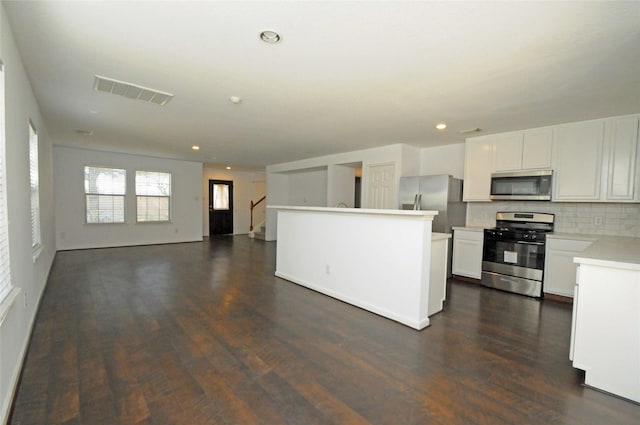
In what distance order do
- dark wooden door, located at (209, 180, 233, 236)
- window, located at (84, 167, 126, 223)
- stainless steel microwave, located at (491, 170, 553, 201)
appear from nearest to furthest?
stainless steel microwave, located at (491, 170, 553, 201)
window, located at (84, 167, 126, 223)
dark wooden door, located at (209, 180, 233, 236)

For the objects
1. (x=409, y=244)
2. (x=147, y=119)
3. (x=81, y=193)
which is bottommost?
(x=409, y=244)

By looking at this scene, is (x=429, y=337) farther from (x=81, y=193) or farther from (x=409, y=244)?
(x=81, y=193)

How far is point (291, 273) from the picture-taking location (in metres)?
4.62

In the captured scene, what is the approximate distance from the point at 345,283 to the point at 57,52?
357cm

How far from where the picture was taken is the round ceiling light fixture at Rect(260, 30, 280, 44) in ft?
6.76

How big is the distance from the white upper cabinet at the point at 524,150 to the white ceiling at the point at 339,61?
0.74 ft

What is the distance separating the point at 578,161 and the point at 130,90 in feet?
18.6

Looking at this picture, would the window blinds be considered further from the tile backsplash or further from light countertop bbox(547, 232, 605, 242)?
the tile backsplash

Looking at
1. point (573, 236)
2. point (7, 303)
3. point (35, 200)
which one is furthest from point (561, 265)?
point (35, 200)

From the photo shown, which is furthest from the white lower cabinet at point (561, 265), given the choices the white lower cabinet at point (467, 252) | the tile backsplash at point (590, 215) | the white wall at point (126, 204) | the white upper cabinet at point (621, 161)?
the white wall at point (126, 204)

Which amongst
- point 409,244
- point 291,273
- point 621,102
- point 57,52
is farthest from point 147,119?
point 621,102

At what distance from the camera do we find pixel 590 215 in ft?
13.8

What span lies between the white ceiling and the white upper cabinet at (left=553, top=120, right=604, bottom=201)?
10.0 inches

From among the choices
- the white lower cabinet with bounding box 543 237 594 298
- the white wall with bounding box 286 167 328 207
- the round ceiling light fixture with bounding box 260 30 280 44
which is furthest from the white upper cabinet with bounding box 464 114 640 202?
the white wall with bounding box 286 167 328 207
